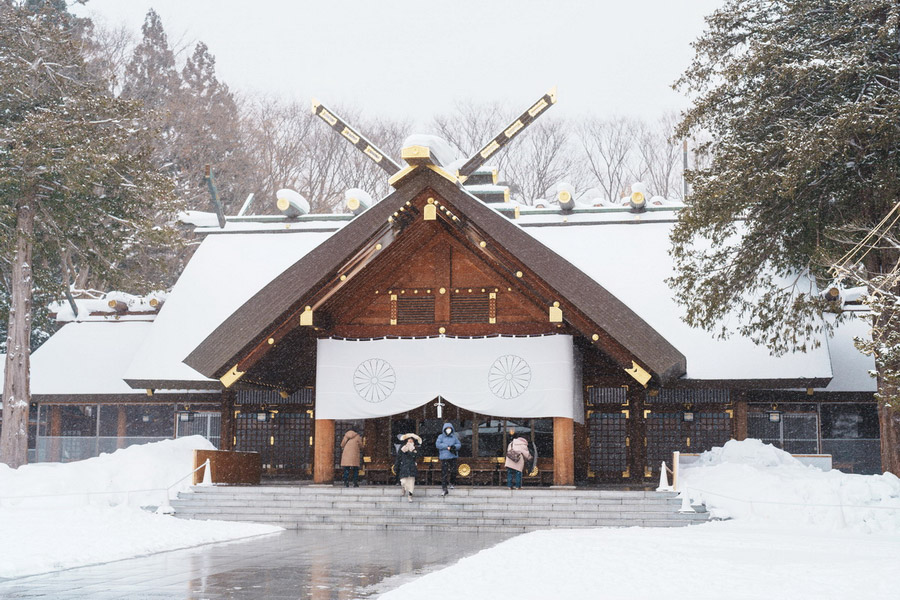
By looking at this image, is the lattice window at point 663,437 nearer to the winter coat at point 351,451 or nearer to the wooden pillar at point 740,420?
the wooden pillar at point 740,420

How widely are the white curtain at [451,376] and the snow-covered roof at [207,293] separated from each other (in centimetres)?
319

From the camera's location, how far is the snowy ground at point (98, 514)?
397 inches

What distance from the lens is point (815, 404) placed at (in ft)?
65.7

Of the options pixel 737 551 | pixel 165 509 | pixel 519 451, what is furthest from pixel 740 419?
pixel 165 509

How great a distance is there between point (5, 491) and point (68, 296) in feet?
32.4

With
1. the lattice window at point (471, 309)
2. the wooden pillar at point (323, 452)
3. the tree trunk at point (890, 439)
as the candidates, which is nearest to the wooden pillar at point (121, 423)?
the wooden pillar at point (323, 452)

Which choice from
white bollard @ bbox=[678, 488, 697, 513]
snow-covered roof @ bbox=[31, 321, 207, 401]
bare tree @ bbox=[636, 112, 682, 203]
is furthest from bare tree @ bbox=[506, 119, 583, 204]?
white bollard @ bbox=[678, 488, 697, 513]

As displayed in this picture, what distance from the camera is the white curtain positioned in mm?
16938

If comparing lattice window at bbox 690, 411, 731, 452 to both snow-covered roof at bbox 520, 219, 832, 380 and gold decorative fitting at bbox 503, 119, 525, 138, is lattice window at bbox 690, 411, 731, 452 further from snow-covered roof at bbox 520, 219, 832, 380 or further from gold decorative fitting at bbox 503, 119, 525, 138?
gold decorative fitting at bbox 503, 119, 525, 138

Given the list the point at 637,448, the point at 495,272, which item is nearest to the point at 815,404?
the point at 637,448

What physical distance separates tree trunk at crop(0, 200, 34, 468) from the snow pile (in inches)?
514

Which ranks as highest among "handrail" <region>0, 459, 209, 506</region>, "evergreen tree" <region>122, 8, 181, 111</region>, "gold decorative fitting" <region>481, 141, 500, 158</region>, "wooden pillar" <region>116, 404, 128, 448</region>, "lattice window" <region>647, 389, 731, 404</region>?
"evergreen tree" <region>122, 8, 181, 111</region>

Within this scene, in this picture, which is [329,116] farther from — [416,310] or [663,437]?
[663,437]

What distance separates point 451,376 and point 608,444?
173 inches
